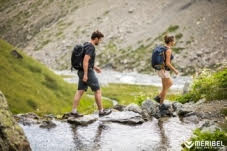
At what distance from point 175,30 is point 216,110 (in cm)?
11314

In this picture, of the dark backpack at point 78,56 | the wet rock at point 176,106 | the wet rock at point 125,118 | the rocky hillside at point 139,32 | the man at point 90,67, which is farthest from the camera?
the rocky hillside at point 139,32

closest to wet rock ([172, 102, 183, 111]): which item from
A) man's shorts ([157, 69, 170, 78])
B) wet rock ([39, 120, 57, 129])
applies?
man's shorts ([157, 69, 170, 78])

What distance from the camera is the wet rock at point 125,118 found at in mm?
18000

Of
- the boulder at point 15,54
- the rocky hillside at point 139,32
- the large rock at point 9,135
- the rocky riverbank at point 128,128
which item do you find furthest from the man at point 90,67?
the rocky hillside at point 139,32

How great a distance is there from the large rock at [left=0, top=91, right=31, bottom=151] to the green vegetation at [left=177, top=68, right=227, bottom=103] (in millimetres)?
11466

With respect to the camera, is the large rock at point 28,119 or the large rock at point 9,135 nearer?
the large rock at point 9,135

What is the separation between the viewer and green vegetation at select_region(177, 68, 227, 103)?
20688mm

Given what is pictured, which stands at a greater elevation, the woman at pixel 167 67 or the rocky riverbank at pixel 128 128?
the woman at pixel 167 67

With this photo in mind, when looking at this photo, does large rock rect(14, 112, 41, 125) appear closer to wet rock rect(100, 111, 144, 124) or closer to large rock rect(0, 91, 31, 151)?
wet rock rect(100, 111, 144, 124)

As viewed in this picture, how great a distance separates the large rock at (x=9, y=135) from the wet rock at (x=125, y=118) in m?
6.03

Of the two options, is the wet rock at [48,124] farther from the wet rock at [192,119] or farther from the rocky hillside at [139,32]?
the rocky hillside at [139,32]

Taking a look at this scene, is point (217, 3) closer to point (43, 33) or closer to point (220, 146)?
point (43, 33)

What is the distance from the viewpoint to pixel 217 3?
13188 cm

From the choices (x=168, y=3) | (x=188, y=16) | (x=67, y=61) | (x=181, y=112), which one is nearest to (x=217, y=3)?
(x=188, y=16)
